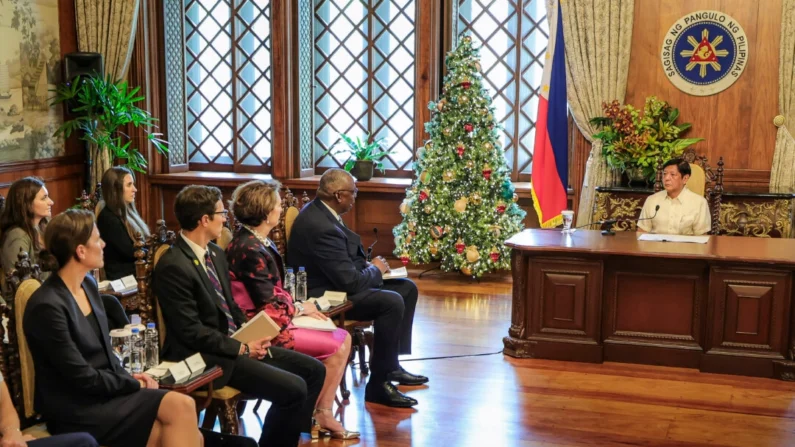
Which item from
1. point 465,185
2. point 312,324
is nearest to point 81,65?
point 465,185

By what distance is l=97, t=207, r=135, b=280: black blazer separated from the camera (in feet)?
16.7

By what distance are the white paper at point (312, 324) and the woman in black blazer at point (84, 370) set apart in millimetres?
960

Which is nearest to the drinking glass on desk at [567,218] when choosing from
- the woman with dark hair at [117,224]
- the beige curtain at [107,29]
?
the woman with dark hair at [117,224]

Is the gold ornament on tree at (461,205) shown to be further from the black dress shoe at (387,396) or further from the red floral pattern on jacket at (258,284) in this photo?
the red floral pattern on jacket at (258,284)

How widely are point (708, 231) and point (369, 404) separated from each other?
2.74 meters

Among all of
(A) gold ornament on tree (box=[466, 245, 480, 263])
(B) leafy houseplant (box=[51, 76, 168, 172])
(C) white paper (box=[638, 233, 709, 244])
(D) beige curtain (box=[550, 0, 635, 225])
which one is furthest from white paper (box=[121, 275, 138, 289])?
(D) beige curtain (box=[550, 0, 635, 225])

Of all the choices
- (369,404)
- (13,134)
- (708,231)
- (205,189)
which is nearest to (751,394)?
(708,231)

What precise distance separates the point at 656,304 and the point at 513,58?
3762 mm

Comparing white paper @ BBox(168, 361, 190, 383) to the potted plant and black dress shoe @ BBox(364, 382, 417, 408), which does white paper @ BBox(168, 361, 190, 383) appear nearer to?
black dress shoe @ BBox(364, 382, 417, 408)

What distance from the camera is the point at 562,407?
4.57 m

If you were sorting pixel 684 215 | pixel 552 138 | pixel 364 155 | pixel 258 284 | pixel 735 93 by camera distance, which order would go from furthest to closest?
pixel 364 155 → pixel 735 93 → pixel 552 138 → pixel 684 215 → pixel 258 284

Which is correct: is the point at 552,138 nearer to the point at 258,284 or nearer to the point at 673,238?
the point at 673,238

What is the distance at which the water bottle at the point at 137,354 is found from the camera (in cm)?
316

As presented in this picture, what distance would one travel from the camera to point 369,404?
181 inches
